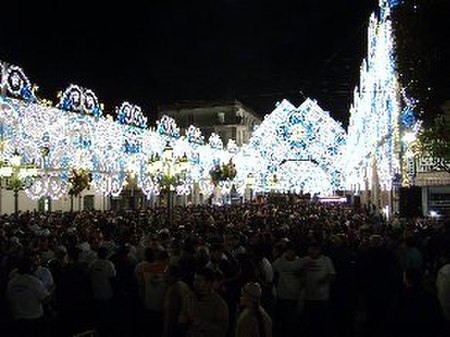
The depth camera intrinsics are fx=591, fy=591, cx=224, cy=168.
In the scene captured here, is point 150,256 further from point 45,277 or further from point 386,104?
point 386,104

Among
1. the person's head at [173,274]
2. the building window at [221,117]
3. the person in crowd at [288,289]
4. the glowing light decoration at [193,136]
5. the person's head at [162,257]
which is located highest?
the building window at [221,117]

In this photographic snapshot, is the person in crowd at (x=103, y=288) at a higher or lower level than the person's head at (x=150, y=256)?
lower

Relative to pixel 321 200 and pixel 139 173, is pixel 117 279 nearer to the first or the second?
pixel 139 173

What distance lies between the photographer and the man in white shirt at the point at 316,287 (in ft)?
29.0

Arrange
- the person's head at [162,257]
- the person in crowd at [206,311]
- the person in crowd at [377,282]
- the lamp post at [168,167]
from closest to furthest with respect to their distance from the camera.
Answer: the person in crowd at [206,311]
the person's head at [162,257]
the person in crowd at [377,282]
the lamp post at [168,167]

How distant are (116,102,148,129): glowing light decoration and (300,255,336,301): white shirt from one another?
27.6 m

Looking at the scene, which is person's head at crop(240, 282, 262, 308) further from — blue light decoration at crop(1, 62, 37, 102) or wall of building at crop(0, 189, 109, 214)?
wall of building at crop(0, 189, 109, 214)

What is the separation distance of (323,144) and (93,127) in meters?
20.7

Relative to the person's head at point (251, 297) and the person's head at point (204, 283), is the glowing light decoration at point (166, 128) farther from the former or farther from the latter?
the person's head at point (251, 297)

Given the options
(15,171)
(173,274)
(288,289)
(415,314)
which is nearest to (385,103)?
(15,171)

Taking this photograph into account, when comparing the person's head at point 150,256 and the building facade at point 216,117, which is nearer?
the person's head at point 150,256

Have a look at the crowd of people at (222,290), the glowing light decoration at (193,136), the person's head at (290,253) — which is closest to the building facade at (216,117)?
the glowing light decoration at (193,136)

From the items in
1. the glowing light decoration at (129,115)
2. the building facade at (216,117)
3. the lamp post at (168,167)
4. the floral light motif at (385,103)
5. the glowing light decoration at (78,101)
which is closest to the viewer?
the lamp post at (168,167)

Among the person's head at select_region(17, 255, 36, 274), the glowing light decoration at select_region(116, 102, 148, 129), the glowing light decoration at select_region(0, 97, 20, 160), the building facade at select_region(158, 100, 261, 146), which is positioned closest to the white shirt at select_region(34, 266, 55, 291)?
the person's head at select_region(17, 255, 36, 274)
